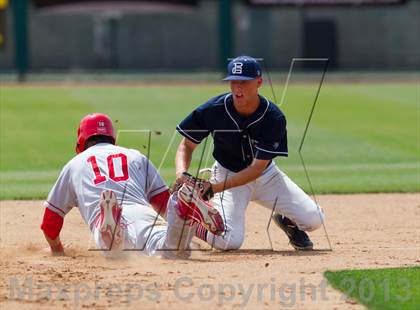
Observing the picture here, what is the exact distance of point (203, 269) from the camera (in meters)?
7.04

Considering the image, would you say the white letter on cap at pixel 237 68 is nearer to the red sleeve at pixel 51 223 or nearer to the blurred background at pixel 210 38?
the red sleeve at pixel 51 223

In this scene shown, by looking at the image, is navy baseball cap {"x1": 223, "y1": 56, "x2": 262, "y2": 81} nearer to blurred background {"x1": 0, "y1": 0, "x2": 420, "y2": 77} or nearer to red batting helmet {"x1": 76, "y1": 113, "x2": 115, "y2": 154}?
red batting helmet {"x1": 76, "y1": 113, "x2": 115, "y2": 154}

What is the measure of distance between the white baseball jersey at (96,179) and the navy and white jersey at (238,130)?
0.63 m

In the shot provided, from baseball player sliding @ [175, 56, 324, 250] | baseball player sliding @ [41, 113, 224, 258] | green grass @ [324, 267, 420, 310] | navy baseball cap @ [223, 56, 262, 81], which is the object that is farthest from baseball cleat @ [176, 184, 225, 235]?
green grass @ [324, 267, 420, 310]

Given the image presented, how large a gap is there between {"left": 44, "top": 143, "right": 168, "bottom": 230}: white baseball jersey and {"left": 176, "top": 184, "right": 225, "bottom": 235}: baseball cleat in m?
0.57

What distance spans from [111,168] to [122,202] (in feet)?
0.89

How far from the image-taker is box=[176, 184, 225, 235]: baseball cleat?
7332 millimetres

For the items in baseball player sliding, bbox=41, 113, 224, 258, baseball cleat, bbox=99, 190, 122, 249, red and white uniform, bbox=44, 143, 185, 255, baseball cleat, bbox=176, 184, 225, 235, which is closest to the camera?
→ baseball cleat, bbox=99, 190, 122, 249

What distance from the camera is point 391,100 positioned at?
25391 mm

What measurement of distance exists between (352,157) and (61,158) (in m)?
4.51

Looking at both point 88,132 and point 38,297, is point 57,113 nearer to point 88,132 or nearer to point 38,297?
point 88,132

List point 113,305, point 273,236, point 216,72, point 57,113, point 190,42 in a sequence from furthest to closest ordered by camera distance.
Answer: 1. point 190,42
2. point 216,72
3. point 57,113
4. point 273,236
5. point 113,305

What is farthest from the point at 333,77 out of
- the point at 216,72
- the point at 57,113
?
the point at 57,113

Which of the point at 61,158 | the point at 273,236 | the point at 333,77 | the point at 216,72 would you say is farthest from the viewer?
the point at 216,72
